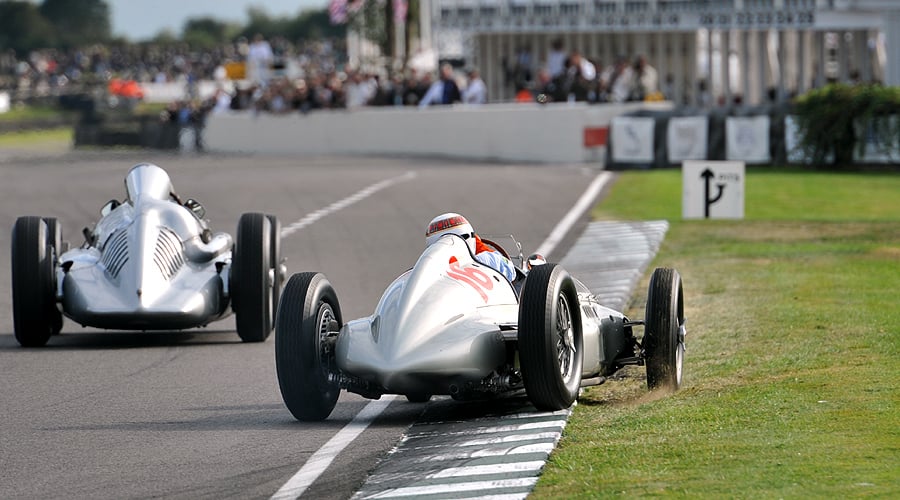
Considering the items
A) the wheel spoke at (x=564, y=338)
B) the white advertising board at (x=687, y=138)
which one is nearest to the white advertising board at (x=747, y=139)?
the white advertising board at (x=687, y=138)

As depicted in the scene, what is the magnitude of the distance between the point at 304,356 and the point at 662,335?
2.05 m

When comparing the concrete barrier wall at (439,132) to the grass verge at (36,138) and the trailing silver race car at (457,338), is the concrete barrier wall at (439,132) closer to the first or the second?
the grass verge at (36,138)

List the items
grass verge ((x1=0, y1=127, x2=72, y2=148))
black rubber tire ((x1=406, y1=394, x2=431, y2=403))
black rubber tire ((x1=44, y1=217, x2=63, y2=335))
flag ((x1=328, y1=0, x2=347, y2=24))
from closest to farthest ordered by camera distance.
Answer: black rubber tire ((x1=406, y1=394, x2=431, y2=403)) → black rubber tire ((x1=44, y1=217, x2=63, y2=335)) → flag ((x1=328, y1=0, x2=347, y2=24)) → grass verge ((x1=0, y1=127, x2=72, y2=148))

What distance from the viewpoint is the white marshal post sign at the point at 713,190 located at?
63.5 feet

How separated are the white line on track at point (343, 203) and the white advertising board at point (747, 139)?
5.63 metres

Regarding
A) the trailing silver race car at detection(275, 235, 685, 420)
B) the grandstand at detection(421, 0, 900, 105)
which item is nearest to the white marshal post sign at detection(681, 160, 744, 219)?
the trailing silver race car at detection(275, 235, 685, 420)

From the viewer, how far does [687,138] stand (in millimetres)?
30594

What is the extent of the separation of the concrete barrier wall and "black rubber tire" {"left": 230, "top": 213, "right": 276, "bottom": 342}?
2003 cm

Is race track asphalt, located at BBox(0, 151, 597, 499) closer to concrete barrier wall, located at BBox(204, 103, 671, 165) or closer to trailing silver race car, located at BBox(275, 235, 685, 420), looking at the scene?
trailing silver race car, located at BBox(275, 235, 685, 420)

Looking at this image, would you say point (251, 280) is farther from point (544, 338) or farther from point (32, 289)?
point (544, 338)

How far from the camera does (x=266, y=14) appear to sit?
192875 millimetres

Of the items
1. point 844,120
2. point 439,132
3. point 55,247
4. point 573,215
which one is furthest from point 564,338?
point 439,132

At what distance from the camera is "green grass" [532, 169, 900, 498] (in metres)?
7.25

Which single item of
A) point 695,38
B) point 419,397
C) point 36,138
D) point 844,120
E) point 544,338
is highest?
point 695,38
